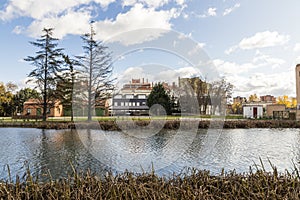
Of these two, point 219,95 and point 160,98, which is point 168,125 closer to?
point 160,98

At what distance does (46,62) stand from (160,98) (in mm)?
10138

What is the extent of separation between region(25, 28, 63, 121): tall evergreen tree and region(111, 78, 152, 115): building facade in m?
5.71

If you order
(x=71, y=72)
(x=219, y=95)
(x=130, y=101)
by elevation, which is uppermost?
(x=71, y=72)

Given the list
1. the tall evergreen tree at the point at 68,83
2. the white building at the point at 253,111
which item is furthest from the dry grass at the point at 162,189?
the white building at the point at 253,111

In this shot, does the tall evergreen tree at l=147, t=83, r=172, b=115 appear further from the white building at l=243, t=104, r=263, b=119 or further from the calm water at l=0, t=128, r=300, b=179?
the calm water at l=0, t=128, r=300, b=179

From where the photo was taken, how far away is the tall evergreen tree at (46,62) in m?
21.6

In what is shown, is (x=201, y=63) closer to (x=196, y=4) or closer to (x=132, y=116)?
(x=196, y=4)

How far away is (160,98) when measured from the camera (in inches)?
938

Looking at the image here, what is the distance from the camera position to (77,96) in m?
20.0

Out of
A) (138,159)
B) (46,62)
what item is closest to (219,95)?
(46,62)

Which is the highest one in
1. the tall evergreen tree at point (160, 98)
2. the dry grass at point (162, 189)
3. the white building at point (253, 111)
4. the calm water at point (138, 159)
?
the tall evergreen tree at point (160, 98)

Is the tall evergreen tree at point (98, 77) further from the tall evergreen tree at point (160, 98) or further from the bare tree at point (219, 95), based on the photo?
the bare tree at point (219, 95)

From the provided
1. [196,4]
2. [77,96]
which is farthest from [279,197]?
[77,96]

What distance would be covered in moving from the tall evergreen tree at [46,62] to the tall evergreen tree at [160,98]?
319 inches
